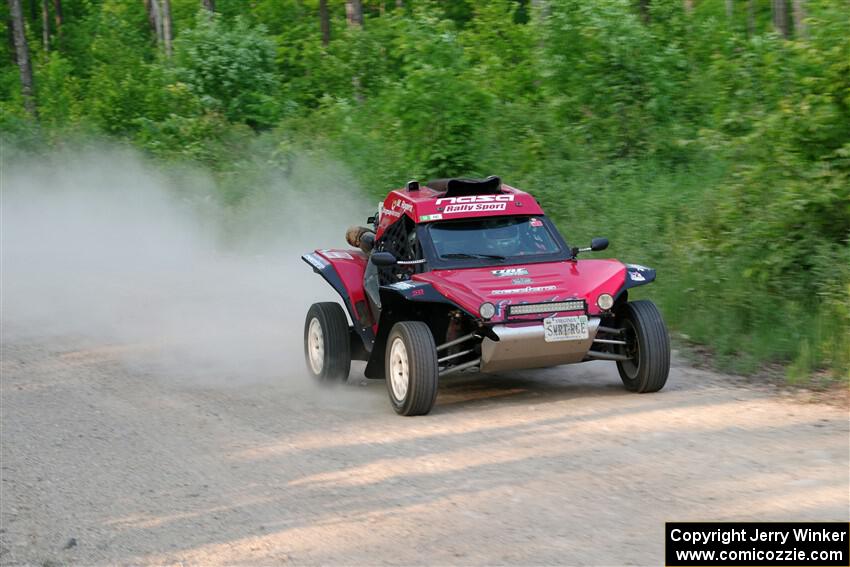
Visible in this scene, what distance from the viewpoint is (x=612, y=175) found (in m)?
16.6

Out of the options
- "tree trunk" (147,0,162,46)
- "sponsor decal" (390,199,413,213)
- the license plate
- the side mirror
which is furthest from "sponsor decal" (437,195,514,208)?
"tree trunk" (147,0,162,46)

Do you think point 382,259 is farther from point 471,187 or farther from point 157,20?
point 157,20

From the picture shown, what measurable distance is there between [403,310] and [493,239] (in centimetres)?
108

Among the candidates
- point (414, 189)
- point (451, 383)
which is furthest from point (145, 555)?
point (414, 189)

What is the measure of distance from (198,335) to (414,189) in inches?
158

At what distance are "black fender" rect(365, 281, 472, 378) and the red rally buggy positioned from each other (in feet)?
0.04

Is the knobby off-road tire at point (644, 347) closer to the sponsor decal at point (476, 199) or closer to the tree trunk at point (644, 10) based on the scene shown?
the sponsor decal at point (476, 199)

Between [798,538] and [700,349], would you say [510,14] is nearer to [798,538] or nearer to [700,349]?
[700,349]

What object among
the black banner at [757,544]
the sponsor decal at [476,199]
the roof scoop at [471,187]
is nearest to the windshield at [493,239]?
the sponsor decal at [476,199]

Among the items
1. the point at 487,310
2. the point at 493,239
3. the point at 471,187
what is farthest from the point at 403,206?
the point at 487,310

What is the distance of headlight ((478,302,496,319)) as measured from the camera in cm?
845

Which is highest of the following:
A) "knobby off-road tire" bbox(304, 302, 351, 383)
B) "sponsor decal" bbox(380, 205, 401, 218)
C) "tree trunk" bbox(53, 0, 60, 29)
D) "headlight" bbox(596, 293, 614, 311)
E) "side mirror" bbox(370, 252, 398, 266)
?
"tree trunk" bbox(53, 0, 60, 29)

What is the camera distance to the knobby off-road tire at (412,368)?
8461 mm

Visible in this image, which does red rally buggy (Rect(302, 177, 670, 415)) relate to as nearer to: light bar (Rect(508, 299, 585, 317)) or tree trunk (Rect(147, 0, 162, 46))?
light bar (Rect(508, 299, 585, 317))
